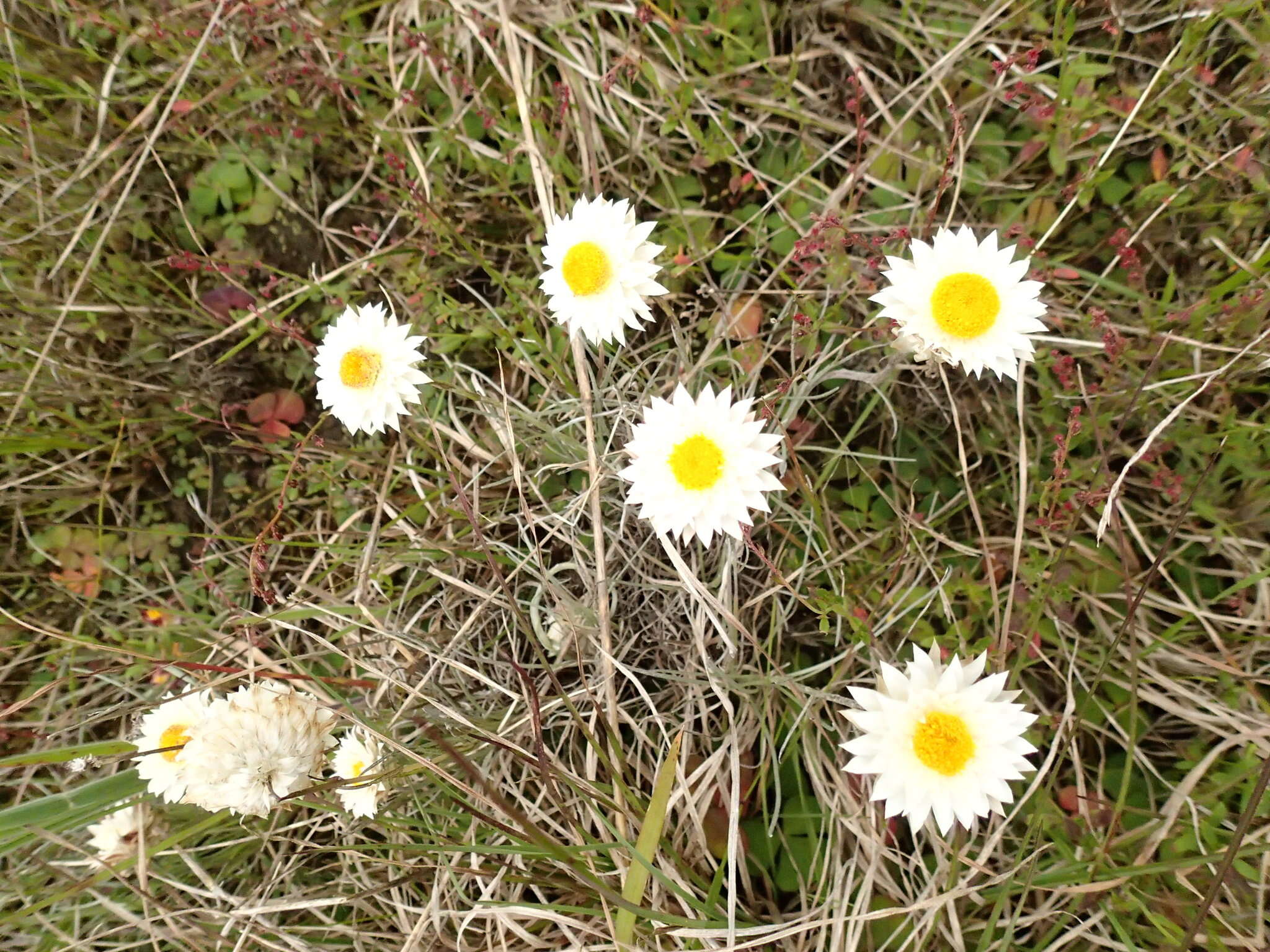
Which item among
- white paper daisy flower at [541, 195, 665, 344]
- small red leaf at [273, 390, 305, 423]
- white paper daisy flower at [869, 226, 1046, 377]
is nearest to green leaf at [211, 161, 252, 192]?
small red leaf at [273, 390, 305, 423]

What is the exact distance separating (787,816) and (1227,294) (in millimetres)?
1589

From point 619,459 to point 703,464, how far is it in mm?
495

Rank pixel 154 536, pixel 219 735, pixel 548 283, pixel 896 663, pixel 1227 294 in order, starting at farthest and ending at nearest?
pixel 154 536, pixel 1227 294, pixel 896 663, pixel 548 283, pixel 219 735

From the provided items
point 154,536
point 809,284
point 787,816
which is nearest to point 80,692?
point 154,536

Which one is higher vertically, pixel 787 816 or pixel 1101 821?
pixel 1101 821

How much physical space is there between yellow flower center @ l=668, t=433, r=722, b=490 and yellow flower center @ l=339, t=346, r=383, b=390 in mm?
661

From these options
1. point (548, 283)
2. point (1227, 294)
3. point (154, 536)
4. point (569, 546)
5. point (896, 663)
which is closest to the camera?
point (548, 283)

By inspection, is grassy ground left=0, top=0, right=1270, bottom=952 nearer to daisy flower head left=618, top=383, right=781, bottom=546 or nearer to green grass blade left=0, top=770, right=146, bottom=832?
green grass blade left=0, top=770, right=146, bottom=832

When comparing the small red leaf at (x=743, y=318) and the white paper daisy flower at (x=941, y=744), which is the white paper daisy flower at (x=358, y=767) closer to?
the white paper daisy flower at (x=941, y=744)

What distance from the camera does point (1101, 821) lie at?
5.09 feet

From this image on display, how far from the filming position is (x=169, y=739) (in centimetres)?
150

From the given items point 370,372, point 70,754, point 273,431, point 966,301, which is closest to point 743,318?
point 966,301

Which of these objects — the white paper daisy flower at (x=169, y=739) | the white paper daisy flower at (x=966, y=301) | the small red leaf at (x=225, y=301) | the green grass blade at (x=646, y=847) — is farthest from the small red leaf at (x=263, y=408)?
the white paper daisy flower at (x=966, y=301)

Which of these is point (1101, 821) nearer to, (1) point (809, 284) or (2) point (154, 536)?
(1) point (809, 284)
